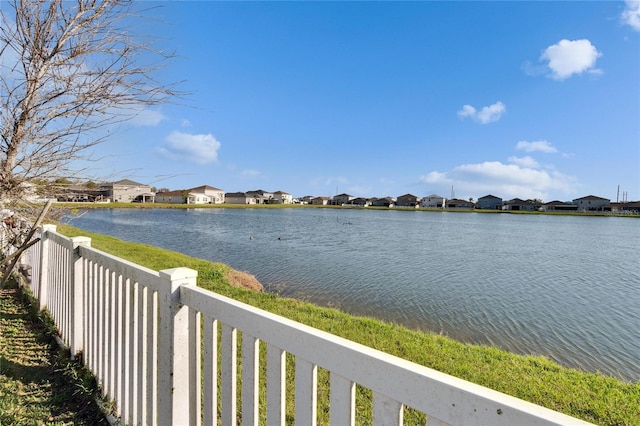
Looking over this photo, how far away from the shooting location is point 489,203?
10931 cm

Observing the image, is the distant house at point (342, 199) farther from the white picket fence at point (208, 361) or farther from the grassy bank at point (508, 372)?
the white picket fence at point (208, 361)

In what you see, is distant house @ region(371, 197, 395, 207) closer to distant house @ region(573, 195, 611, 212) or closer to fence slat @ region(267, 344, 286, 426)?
distant house @ region(573, 195, 611, 212)

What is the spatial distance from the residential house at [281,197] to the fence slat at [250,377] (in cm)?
12396

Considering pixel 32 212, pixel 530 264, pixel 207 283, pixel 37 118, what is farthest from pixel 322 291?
pixel 530 264

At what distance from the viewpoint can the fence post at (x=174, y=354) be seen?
207 cm

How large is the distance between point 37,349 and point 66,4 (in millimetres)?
3794

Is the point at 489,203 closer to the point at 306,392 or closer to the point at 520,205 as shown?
the point at 520,205

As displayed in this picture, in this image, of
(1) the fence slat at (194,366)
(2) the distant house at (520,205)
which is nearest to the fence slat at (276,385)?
(1) the fence slat at (194,366)

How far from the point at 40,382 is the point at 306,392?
3.45 m

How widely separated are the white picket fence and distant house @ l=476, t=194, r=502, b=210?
391ft

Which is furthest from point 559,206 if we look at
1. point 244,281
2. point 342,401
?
point 342,401

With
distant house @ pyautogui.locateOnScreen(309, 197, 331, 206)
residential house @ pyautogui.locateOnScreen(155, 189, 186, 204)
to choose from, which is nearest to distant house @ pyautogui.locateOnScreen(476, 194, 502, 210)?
distant house @ pyautogui.locateOnScreen(309, 197, 331, 206)

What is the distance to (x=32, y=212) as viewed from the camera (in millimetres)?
3939

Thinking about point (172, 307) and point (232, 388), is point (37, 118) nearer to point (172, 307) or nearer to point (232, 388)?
point (172, 307)
